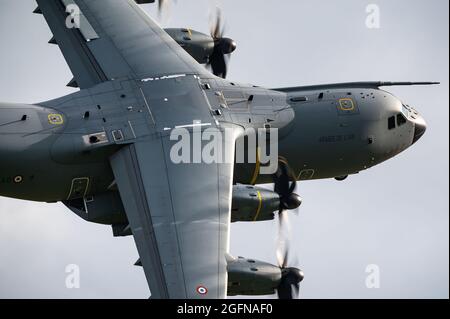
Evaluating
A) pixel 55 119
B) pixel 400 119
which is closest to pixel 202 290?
pixel 55 119

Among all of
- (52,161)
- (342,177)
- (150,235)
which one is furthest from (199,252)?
(342,177)

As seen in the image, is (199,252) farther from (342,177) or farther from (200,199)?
(342,177)

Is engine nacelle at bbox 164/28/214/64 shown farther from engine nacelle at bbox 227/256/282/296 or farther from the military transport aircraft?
engine nacelle at bbox 227/256/282/296

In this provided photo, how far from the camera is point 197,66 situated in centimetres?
6931

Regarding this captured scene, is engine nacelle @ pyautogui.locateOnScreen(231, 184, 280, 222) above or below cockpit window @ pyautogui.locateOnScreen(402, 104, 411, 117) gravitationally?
below

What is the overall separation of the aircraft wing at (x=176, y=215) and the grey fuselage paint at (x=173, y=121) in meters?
1.32

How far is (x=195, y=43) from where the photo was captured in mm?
72000

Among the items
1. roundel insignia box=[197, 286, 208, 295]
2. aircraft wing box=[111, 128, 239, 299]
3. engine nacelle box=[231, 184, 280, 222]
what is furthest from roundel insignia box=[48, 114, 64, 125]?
roundel insignia box=[197, 286, 208, 295]

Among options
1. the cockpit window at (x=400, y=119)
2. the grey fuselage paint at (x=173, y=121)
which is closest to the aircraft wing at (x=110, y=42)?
the grey fuselage paint at (x=173, y=121)

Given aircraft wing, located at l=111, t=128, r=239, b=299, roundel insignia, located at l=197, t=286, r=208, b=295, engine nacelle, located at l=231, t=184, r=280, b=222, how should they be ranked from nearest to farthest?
roundel insignia, located at l=197, t=286, r=208, b=295 < aircraft wing, located at l=111, t=128, r=239, b=299 < engine nacelle, located at l=231, t=184, r=280, b=222

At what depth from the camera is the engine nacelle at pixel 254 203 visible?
2643 inches

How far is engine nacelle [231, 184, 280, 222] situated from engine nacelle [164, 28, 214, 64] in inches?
313

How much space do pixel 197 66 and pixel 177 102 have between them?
10.5 feet

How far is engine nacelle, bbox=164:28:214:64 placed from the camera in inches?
2832
